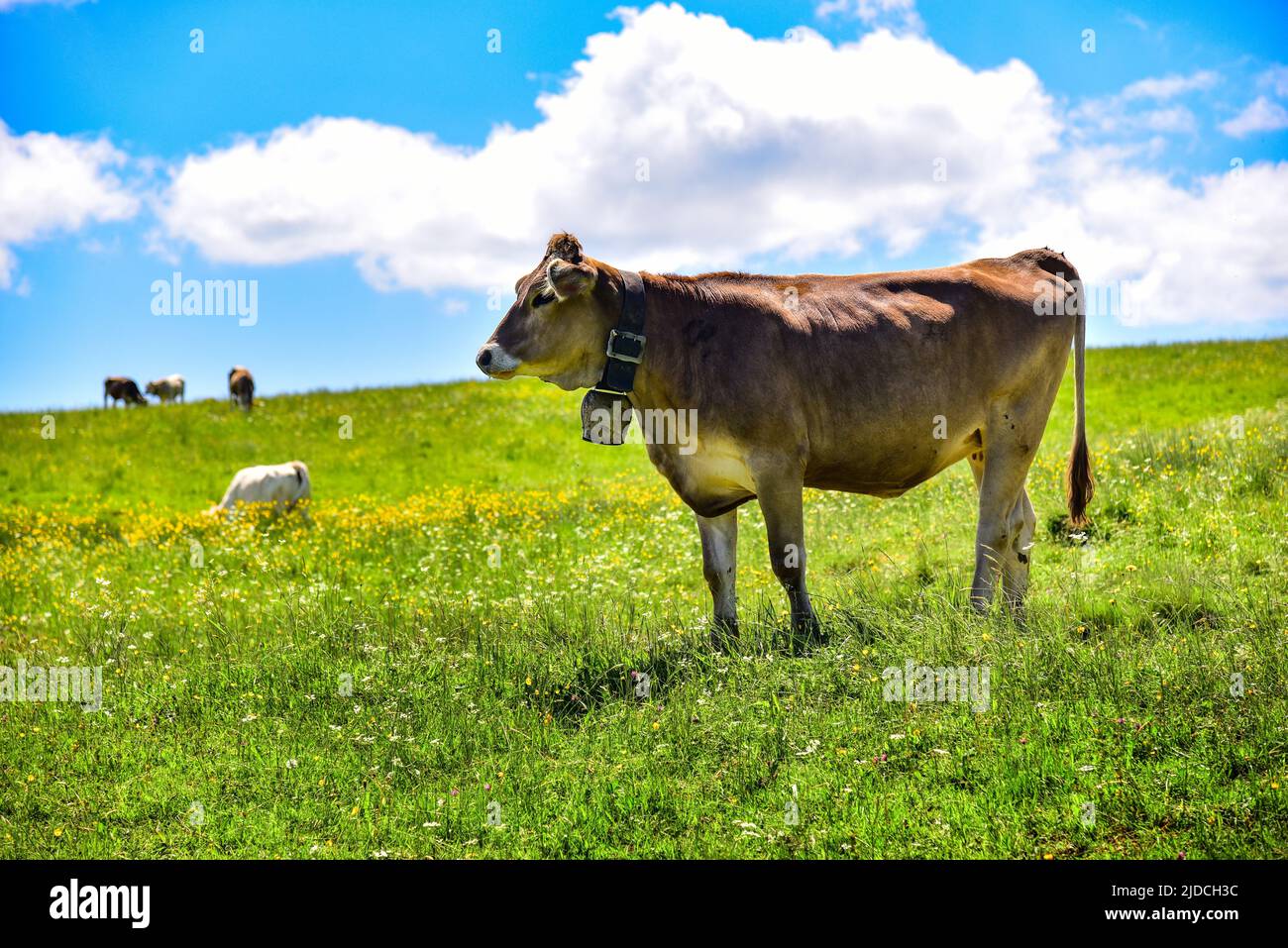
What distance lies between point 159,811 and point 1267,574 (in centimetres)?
842

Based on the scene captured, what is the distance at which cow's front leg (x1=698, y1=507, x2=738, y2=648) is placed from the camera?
8461mm

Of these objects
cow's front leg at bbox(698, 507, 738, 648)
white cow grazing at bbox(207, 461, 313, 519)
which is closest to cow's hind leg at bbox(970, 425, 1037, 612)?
cow's front leg at bbox(698, 507, 738, 648)

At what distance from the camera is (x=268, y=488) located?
65.1 ft

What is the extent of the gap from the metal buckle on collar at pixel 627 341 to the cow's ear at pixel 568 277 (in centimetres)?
42

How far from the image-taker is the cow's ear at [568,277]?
301 inches

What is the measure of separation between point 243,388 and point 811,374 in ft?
107

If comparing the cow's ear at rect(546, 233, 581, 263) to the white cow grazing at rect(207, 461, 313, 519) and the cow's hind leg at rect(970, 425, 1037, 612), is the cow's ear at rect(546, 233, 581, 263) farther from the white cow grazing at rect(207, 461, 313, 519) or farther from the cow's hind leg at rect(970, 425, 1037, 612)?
the white cow grazing at rect(207, 461, 313, 519)
